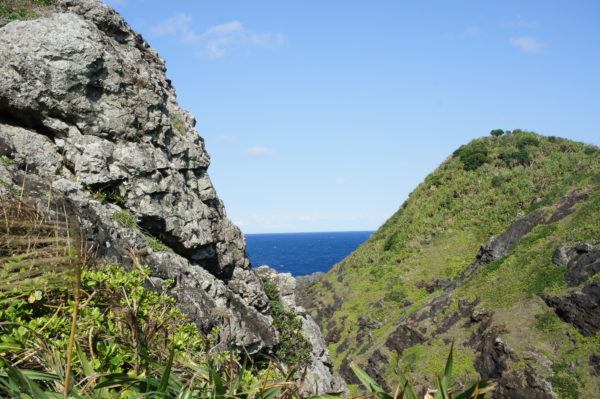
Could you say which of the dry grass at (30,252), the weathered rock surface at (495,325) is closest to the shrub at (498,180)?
the weathered rock surface at (495,325)

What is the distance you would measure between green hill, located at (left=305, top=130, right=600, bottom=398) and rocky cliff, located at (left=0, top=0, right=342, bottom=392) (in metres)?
12.4

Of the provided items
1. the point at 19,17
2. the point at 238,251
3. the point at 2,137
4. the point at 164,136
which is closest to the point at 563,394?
the point at 238,251

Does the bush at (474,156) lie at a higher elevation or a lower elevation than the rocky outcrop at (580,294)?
higher

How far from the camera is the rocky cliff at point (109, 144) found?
1653 centimetres

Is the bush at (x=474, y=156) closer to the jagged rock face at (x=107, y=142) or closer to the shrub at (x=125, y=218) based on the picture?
the jagged rock face at (x=107, y=142)

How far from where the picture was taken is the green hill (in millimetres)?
26922

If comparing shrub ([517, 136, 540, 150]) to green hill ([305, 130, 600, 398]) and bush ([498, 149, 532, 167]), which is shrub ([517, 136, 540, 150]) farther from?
Result: bush ([498, 149, 532, 167])

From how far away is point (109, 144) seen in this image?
61.1 feet

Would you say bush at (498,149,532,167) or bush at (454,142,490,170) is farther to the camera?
bush at (454,142,490,170)

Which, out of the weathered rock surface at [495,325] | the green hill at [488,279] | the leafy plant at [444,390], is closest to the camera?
the leafy plant at [444,390]

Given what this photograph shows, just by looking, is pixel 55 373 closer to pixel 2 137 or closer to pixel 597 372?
pixel 2 137

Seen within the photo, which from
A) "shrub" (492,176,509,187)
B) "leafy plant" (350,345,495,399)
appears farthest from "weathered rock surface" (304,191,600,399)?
"shrub" (492,176,509,187)

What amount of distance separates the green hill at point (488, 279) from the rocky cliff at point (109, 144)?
1243 cm

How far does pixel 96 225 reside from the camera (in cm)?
1209
